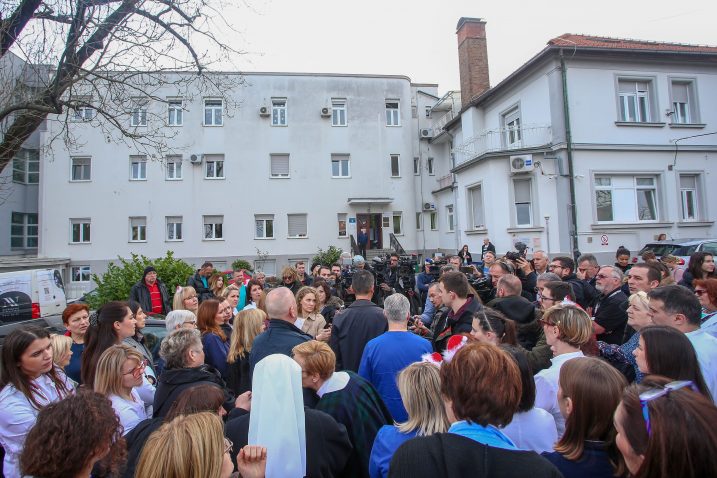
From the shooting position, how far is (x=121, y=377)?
9.70 ft

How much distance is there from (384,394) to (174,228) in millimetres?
22859

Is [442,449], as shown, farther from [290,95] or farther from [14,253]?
[14,253]

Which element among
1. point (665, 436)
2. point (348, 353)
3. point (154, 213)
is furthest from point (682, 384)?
point (154, 213)

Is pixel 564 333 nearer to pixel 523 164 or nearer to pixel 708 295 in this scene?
pixel 708 295

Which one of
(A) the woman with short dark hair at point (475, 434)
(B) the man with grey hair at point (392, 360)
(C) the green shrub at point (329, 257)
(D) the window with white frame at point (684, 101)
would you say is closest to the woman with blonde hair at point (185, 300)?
(B) the man with grey hair at point (392, 360)

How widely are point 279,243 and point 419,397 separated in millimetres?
22247

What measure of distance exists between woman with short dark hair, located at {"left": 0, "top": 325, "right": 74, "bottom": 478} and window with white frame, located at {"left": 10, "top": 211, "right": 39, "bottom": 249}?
86.8 feet

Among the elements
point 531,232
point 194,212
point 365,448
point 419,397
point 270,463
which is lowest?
point 365,448

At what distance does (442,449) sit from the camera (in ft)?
5.02

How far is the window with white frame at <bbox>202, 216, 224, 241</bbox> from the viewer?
23.7 meters

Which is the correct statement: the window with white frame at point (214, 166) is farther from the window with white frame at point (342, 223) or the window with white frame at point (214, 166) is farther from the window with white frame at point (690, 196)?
the window with white frame at point (690, 196)

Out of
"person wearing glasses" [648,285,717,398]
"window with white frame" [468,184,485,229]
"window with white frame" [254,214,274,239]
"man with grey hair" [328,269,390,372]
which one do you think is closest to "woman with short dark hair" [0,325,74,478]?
"man with grey hair" [328,269,390,372]

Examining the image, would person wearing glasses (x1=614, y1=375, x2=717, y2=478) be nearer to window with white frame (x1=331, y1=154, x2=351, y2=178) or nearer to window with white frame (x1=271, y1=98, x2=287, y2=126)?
window with white frame (x1=331, y1=154, x2=351, y2=178)

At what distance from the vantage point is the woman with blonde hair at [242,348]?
3.78m
